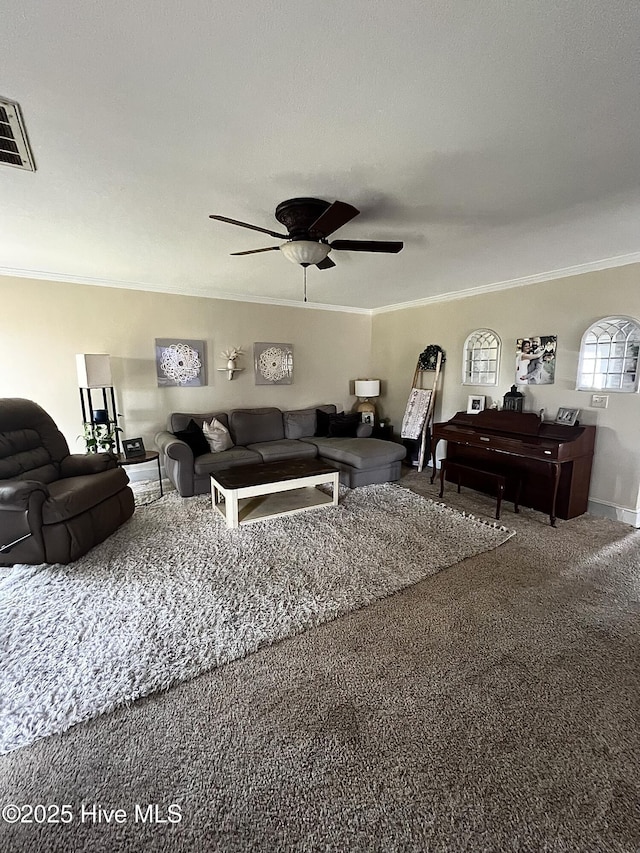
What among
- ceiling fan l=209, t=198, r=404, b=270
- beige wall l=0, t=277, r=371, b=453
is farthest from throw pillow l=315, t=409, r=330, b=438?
ceiling fan l=209, t=198, r=404, b=270

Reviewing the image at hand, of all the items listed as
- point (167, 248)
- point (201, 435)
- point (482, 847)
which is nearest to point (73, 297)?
point (167, 248)

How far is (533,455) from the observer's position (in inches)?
137

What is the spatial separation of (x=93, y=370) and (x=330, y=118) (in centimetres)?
343

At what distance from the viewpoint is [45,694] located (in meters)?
1.64

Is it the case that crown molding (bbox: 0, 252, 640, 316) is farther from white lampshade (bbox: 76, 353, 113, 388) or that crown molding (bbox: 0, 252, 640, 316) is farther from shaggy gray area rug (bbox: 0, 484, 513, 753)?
shaggy gray area rug (bbox: 0, 484, 513, 753)

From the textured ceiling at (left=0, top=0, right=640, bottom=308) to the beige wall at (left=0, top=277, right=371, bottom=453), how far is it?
124 cm

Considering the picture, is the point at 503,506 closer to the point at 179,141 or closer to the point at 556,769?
the point at 556,769

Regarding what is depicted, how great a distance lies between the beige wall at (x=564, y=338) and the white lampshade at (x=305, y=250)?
110 inches

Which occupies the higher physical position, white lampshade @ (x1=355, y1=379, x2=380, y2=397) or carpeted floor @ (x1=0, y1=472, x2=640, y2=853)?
white lampshade @ (x1=355, y1=379, x2=380, y2=397)

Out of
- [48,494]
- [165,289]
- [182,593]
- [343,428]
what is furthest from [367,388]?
[48,494]

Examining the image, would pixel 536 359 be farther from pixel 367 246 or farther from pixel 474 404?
pixel 367 246

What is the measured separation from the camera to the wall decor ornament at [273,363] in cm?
534

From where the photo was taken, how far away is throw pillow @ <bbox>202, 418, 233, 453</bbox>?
4.50 m

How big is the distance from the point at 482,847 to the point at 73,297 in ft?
17.2
